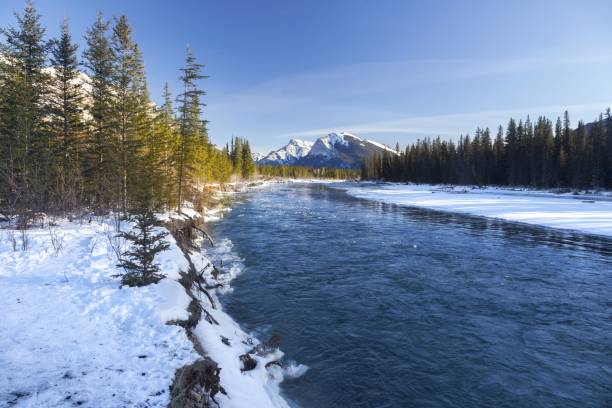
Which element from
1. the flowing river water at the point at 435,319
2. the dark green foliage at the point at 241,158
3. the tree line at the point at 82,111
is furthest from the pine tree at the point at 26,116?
the dark green foliage at the point at 241,158

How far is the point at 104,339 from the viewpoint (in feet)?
19.8

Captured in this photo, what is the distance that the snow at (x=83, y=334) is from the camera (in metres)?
4.55

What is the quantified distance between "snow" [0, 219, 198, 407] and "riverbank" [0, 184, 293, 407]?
0.05 feet

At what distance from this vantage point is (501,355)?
8273 mm

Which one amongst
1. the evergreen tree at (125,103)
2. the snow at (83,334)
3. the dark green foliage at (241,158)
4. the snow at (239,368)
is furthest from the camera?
the dark green foliage at (241,158)

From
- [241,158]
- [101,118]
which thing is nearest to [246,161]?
[241,158]

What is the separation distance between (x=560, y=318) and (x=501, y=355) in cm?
352

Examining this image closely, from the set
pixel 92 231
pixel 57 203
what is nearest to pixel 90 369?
pixel 92 231

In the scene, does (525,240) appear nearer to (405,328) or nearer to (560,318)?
(560,318)

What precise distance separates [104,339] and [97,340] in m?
0.11

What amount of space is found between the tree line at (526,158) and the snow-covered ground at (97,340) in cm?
8547

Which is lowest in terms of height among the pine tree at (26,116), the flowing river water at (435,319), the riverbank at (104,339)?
the flowing river water at (435,319)

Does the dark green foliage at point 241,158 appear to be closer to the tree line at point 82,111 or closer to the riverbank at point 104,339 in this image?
the tree line at point 82,111

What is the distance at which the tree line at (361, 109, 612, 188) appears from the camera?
6856cm
